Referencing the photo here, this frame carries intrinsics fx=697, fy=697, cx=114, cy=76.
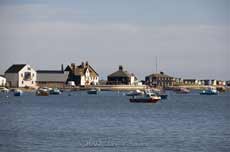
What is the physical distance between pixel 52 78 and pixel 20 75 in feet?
49.7

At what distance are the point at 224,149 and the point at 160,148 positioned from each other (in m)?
3.53

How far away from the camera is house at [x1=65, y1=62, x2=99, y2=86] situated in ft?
573

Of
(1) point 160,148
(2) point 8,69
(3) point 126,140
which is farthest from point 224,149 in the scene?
(2) point 8,69

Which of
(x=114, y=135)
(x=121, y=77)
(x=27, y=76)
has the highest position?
(x=121, y=77)

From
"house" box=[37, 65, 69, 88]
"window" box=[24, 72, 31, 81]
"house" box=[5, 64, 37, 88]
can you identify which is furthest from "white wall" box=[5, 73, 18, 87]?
"house" box=[37, 65, 69, 88]

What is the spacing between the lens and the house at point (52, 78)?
6703 inches

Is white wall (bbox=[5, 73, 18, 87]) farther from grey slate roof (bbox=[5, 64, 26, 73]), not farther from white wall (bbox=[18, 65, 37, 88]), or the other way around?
white wall (bbox=[18, 65, 37, 88])

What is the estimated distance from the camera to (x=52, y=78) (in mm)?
172375

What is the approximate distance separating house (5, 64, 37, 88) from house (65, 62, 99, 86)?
579 inches

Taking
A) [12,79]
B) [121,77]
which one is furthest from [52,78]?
[121,77]

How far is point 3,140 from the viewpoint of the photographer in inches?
1630

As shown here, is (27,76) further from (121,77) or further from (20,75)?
(121,77)

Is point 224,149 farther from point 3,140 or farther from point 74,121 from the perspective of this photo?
point 74,121

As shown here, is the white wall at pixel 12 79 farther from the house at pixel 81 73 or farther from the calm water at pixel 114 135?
the calm water at pixel 114 135
